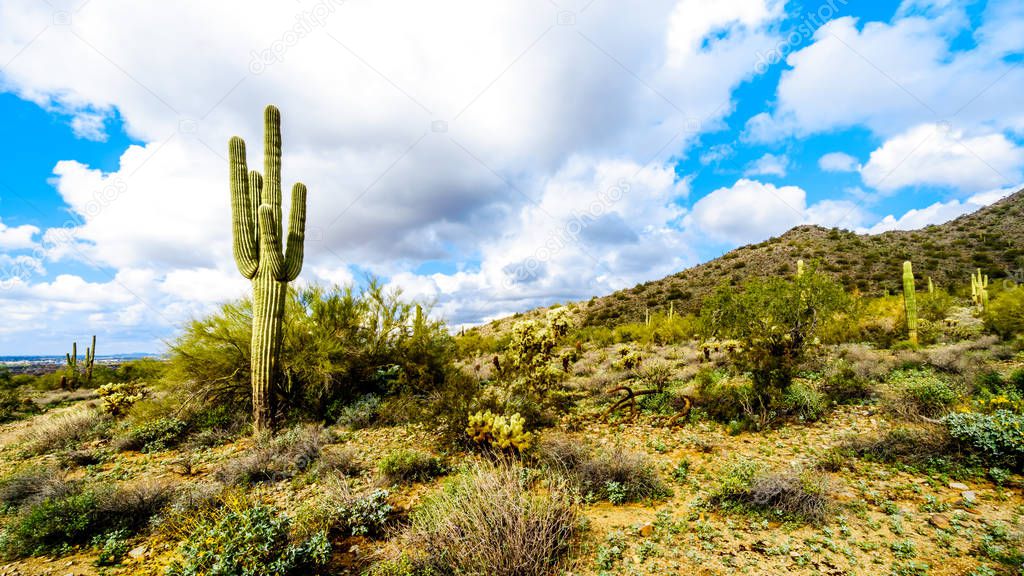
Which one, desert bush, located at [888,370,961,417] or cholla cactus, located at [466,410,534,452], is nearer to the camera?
cholla cactus, located at [466,410,534,452]

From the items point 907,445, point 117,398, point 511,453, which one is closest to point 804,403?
Answer: point 907,445

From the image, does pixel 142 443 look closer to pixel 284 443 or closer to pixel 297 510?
pixel 284 443

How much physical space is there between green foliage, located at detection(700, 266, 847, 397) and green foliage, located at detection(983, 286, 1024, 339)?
18.0 ft

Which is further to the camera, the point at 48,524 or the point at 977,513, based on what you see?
the point at 48,524

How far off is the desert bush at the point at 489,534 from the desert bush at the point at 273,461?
2.77 meters

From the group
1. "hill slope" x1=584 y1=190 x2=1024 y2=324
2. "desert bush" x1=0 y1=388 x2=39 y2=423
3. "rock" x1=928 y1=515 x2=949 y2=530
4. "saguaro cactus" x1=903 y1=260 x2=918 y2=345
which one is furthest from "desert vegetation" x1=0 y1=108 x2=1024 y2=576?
"hill slope" x1=584 y1=190 x2=1024 y2=324

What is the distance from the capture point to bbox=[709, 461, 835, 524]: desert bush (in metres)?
3.58

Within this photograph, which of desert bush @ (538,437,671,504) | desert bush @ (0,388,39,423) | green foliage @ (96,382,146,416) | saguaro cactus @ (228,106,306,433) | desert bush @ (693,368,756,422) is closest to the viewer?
desert bush @ (538,437,671,504)

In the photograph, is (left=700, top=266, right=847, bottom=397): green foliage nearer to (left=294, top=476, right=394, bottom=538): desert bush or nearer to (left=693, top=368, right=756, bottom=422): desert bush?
(left=693, top=368, right=756, bottom=422): desert bush

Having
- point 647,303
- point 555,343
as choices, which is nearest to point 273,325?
point 555,343

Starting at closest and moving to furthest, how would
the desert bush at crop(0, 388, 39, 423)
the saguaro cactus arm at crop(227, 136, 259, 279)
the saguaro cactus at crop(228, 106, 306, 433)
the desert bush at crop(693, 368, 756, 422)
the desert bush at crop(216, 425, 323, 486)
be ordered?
1. the desert bush at crop(216, 425, 323, 486)
2. the desert bush at crop(693, 368, 756, 422)
3. the saguaro cactus at crop(228, 106, 306, 433)
4. the saguaro cactus arm at crop(227, 136, 259, 279)
5. the desert bush at crop(0, 388, 39, 423)

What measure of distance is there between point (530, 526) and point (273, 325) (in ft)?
19.5

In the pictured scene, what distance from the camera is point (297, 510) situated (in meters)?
4.17

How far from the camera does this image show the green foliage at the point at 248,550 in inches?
119
